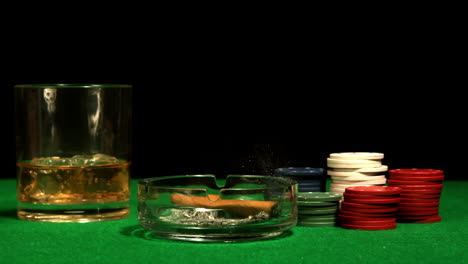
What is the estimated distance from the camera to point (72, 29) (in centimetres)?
579

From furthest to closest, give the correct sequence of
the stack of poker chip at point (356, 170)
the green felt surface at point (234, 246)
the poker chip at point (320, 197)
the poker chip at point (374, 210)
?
the stack of poker chip at point (356, 170)
the poker chip at point (320, 197)
the poker chip at point (374, 210)
the green felt surface at point (234, 246)

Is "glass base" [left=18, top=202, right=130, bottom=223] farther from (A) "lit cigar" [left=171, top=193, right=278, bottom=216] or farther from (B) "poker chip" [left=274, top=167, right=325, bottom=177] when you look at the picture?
(B) "poker chip" [left=274, top=167, right=325, bottom=177]

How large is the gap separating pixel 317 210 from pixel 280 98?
2.34 metres

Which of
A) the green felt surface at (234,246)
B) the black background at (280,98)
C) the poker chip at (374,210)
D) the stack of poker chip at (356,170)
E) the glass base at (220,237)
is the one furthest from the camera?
the black background at (280,98)

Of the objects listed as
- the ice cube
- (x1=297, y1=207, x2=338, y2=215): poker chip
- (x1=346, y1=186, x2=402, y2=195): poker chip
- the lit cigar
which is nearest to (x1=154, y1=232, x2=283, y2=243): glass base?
the lit cigar

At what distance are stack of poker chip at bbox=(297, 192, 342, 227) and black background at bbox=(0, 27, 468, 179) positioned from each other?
81.1 inches

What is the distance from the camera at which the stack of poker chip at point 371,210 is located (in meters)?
3.67

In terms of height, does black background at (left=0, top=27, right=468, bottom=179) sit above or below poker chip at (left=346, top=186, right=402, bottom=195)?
above

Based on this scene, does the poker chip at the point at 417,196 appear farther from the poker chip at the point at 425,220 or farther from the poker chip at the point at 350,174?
the poker chip at the point at 350,174

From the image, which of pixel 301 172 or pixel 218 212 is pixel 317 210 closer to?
pixel 301 172

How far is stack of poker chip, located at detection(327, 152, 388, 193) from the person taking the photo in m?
4.09

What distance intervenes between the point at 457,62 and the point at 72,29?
8.72 feet

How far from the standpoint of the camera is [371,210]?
366 centimetres

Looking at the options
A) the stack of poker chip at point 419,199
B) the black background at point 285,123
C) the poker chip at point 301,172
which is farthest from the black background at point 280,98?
the stack of poker chip at point 419,199
